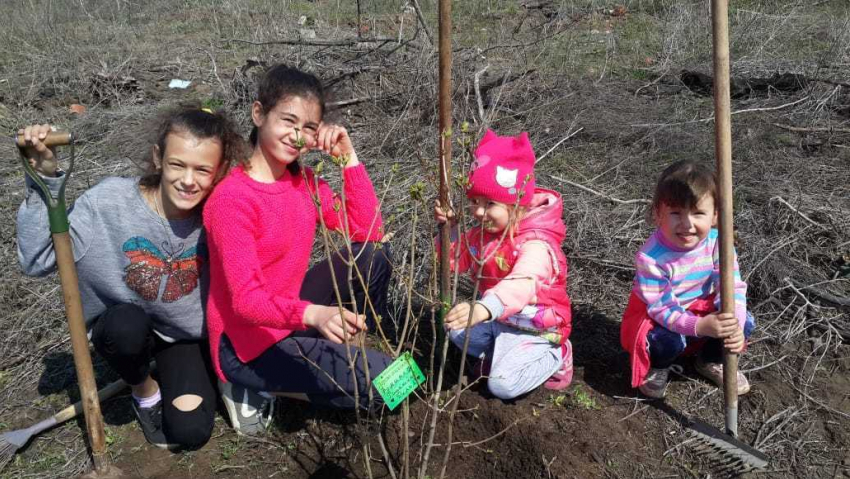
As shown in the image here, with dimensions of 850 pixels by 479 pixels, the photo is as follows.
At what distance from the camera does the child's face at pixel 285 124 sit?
85.8 inches

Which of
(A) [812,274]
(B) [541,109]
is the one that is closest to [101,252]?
(A) [812,274]

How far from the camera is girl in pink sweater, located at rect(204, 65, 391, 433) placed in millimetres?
2082

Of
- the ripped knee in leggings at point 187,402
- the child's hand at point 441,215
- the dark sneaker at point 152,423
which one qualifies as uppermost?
the child's hand at point 441,215

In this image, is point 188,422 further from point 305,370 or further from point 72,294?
point 72,294

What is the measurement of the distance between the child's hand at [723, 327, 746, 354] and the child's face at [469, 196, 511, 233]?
781 millimetres

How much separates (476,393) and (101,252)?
1.41m

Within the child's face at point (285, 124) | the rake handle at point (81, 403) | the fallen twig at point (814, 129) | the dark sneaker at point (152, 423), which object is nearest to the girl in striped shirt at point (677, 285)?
the child's face at point (285, 124)

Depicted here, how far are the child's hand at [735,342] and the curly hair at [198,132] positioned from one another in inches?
65.7

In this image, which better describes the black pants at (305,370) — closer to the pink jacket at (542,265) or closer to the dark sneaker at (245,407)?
the dark sneaker at (245,407)

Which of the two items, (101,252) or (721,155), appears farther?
(101,252)

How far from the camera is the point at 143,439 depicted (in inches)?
95.3

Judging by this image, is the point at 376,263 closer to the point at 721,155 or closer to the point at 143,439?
the point at 143,439

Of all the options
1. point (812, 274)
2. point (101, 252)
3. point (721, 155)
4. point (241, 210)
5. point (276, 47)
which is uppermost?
point (276, 47)

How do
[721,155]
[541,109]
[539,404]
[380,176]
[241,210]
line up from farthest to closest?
[541,109]
[380,176]
[539,404]
[241,210]
[721,155]
